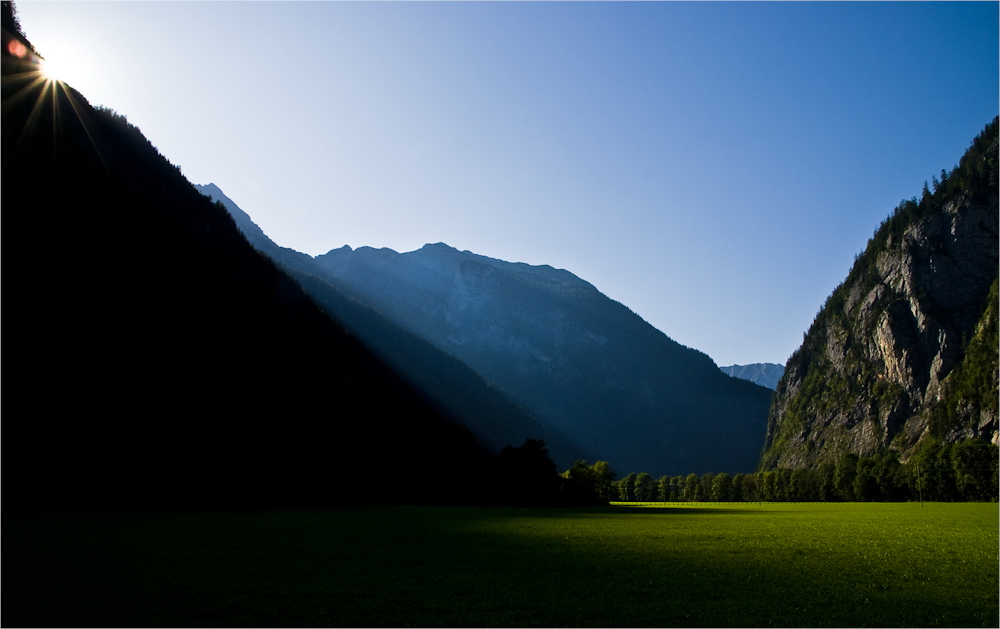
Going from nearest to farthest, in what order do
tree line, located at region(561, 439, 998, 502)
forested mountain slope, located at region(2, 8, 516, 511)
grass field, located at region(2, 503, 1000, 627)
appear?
grass field, located at region(2, 503, 1000, 627), forested mountain slope, located at region(2, 8, 516, 511), tree line, located at region(561, 439, 998, 502)

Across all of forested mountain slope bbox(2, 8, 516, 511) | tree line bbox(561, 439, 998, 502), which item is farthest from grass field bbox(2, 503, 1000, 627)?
Answer: tree line bbox(561, 439, 998, 502)

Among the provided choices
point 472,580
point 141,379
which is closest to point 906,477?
point 472,580

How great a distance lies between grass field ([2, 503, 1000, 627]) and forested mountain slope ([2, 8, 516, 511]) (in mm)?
30961

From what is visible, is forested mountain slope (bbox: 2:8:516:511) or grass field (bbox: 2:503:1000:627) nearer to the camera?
grass field (bbox: 2:503:1000:627)

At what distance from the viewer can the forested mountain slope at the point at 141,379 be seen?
218ft

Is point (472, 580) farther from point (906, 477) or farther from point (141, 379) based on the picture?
point (906, 477)

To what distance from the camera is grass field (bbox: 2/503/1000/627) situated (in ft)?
59.4

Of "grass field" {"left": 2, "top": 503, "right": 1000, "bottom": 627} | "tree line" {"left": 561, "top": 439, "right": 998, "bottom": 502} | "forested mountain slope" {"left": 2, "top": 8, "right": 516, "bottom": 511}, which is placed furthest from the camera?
"tree line" {"left": 561, "top": 439, "right": 998, "bottom": 502}

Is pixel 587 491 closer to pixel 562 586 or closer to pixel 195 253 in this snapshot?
pixel 195 253

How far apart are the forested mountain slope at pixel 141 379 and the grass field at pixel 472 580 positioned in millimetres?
30961

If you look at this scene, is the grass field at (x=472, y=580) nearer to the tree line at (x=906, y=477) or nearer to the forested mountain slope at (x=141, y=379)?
the forested mountain slope at (x=141, y=379)

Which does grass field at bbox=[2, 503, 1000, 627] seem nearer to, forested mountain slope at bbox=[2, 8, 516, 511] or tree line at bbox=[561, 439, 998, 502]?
forested mountain slope at bbox=[2, 8, 516, 511]

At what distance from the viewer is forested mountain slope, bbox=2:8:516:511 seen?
66375 millimetres

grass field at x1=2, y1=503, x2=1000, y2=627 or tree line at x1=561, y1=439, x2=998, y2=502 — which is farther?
tree line at x1=561, y1=439, x2=998, y2=502
